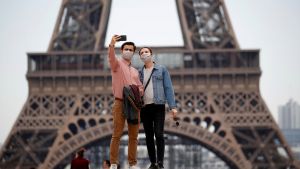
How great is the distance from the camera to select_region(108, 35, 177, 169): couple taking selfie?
10359 mm

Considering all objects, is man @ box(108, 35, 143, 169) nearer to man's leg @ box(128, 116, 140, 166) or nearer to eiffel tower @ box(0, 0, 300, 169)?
man's leg @ box(128, 116, 140, 166)

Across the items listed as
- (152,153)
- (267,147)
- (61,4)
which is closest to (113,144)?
(152,153)

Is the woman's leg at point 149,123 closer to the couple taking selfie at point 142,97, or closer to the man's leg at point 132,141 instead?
the couple taking selfie at point 142,97

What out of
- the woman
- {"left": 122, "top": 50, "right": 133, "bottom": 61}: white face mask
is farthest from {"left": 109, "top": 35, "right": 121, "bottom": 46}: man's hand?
the woman

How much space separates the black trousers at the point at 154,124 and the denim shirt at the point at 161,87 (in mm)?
116

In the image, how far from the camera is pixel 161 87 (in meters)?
10.6

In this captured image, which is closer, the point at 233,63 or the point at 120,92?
the point at 120,92

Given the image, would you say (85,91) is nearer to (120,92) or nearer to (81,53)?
(81,53)

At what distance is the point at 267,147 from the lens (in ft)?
125

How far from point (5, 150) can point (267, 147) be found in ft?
44.1

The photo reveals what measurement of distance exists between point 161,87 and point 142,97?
1.05 ft

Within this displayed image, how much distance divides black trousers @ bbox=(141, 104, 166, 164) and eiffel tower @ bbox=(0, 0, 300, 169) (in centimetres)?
2708

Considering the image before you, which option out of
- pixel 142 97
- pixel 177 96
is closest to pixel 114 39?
Result: pixel 142 97

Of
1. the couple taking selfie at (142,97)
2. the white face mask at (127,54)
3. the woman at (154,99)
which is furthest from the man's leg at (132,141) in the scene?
the white face mask at (127,54)
